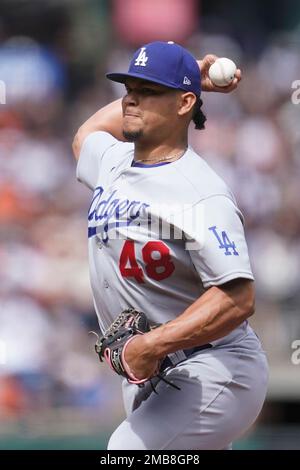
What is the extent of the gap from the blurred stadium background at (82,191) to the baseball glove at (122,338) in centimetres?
376

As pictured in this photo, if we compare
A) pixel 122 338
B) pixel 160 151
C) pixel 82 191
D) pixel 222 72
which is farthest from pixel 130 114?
pixel 82 191

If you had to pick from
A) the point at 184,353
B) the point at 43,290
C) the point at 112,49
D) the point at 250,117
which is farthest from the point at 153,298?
the point at 112,49

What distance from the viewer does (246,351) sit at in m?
4.15

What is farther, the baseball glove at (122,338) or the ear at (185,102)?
the ear at (185,102)

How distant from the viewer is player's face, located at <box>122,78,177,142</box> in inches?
161

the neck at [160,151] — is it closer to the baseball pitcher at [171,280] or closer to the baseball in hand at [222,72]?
the baseball pitcher at [171,280]

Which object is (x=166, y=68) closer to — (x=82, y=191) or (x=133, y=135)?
(x=133, y=135)

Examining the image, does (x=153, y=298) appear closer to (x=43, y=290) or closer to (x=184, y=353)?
(x=184, y=353)

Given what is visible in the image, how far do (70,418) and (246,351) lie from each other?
13.3 ft

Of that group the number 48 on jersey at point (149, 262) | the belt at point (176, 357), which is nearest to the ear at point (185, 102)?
the number 48 on jersey at point (149, 262)

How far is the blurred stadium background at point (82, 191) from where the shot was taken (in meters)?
8.09

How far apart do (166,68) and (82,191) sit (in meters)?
5.08

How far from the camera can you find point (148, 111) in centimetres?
408

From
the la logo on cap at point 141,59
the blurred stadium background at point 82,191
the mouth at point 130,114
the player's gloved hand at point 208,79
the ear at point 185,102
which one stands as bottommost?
the blurred stadium background at point 82,191
